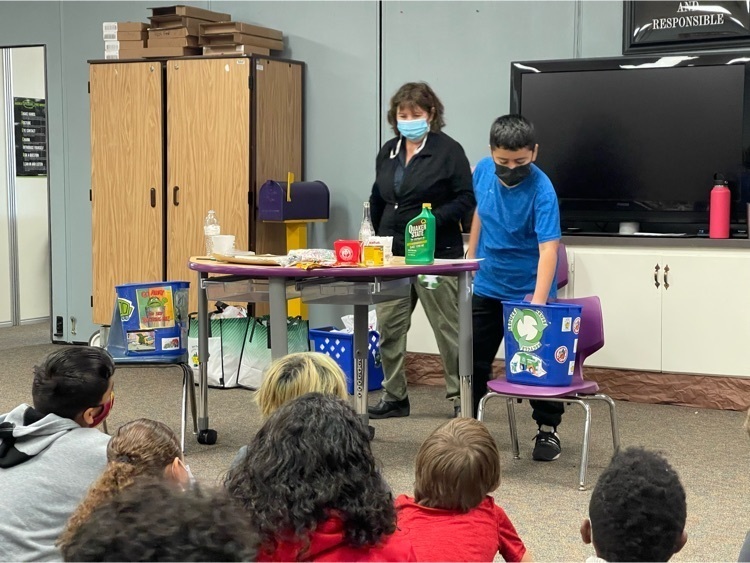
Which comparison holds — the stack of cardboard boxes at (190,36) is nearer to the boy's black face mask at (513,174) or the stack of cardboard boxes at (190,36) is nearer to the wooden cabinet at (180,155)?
the wooden cabinet at (180,155)

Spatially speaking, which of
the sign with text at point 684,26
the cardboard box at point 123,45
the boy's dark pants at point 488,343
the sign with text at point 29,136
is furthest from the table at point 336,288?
the sign with text at point 29,136

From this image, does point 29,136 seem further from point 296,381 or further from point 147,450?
point 147,450

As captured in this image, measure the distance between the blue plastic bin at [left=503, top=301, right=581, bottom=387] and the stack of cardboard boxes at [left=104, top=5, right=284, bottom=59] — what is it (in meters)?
2.95

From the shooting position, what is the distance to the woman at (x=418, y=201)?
15.1ft

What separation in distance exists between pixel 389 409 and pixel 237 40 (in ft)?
7.79

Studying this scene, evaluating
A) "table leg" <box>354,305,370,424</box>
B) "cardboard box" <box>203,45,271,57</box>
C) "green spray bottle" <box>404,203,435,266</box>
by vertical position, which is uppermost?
"cardboard box" <box>203,45,271,57</box>

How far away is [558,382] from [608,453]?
696 millimetres

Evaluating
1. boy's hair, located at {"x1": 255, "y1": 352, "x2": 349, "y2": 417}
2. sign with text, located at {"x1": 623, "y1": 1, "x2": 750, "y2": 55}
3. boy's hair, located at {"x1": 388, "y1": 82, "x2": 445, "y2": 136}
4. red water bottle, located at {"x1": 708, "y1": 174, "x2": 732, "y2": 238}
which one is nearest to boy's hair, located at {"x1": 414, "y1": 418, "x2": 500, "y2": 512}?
boy's hair, located at {"x1": 255, "y1": 352, "x2": 349, "y2": 417}

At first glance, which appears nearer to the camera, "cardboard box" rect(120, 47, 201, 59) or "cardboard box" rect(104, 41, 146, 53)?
"cardboard box" rect(120, 47, 201, 59)

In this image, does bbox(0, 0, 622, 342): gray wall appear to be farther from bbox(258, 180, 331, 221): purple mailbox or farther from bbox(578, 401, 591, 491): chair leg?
bbox(578, 401, 591, 491): chair leg

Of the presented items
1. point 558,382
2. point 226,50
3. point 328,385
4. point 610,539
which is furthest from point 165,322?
point 610,539

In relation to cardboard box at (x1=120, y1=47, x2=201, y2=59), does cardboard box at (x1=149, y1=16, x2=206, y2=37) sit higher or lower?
higher

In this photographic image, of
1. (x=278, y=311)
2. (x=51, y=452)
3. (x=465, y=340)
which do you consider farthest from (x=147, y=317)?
(x=51, y=452)

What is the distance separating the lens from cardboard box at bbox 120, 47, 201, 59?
606 centimetres
